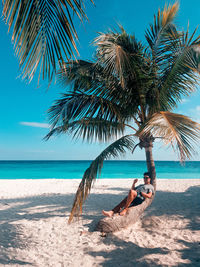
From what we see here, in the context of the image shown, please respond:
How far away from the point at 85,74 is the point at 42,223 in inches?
142

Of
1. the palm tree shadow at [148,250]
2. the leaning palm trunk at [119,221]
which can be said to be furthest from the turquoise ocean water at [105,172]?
the leaning palm trunk at [119,221]

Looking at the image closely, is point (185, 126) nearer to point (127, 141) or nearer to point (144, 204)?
point (127, 141)

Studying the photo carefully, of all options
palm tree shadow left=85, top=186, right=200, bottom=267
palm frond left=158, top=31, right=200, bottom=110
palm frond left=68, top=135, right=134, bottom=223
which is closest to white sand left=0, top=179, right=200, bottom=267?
palm tree shadow left=85, top=186, right=200, bottom=267

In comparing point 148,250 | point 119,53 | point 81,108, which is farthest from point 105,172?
point 148,250

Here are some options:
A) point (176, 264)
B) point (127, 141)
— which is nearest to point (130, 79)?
point (127, 141)

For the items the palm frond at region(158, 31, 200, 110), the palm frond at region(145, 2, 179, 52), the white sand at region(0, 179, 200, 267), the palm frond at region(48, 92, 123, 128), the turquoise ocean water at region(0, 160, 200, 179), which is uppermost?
the palm frond at region(145, 2, 179, 52)

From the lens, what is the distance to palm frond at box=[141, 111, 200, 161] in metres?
2.81

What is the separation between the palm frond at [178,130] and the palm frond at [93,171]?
0.97 meters

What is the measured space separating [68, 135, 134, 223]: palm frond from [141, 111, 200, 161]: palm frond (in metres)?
0.97

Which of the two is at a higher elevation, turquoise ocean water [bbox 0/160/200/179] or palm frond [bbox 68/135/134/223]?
palm frond [bbox 68/135/134/223]

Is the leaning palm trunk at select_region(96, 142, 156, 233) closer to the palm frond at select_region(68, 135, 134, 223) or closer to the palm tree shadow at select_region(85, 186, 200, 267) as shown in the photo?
the palm tree shadow at select_region(85, 186, 200, 267)

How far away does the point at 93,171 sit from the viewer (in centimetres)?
353

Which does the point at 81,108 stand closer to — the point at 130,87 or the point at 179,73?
the point at 130,87

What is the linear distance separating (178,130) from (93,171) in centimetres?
156
